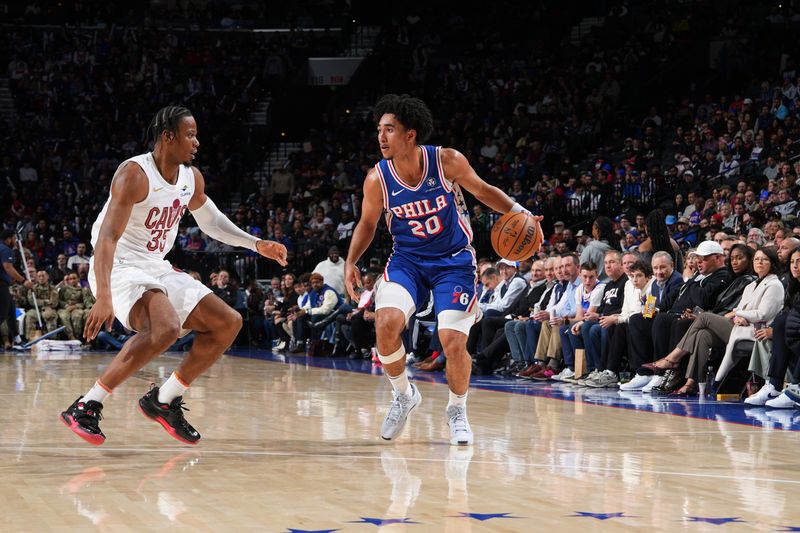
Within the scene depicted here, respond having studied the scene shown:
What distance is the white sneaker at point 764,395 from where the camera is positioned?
814 cm

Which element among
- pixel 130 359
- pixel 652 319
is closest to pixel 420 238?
pixel 130 359

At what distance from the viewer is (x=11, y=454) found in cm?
526

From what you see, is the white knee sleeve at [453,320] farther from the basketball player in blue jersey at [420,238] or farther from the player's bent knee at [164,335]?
the player's bent knee at [164,335]

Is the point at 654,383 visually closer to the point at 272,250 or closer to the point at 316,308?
the point at 272,250

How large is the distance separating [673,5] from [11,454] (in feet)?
65.8

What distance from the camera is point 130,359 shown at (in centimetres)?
546

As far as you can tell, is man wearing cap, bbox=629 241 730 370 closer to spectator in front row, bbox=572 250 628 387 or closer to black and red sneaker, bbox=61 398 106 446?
spectator in front row, bbox=572 250 628 387

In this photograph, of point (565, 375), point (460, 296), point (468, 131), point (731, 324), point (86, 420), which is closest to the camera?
point (86, 420)

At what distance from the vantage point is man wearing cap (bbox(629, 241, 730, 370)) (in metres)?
9.11

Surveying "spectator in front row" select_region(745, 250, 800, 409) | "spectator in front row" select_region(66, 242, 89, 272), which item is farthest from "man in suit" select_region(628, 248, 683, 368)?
"spectator in front row" select_region(66, 242, 89, 272)

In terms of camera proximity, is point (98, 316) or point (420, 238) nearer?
point (98, 316)

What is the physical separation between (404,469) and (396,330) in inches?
46.9

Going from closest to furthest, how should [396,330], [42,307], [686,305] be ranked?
[396,330] → [686,305] → [42,307]

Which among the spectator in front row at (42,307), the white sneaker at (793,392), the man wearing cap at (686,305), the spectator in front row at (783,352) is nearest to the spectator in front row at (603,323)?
the man wearing cap at (686,305)
